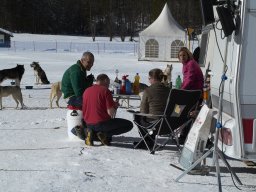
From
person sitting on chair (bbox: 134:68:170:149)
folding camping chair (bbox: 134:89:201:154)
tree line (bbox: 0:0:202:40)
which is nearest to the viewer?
folding camping chair (bbox: 134:89:201:154)

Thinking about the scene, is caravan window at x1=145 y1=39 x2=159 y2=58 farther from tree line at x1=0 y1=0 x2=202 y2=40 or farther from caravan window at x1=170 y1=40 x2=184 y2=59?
tree line at x1=0 y1=0 x2=202 y2=40

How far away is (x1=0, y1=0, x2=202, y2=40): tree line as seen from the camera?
209 ft

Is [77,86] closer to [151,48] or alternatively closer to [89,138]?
[89,138]

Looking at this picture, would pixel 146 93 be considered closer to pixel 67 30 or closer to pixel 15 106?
pixel 15 106

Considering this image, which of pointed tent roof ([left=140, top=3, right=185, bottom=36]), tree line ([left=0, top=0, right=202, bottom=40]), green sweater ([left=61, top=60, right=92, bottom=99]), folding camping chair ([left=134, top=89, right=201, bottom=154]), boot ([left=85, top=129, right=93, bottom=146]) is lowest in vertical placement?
boot ([left=85, top=129, right=93, bottom=146])

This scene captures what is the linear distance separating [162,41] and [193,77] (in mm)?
22121

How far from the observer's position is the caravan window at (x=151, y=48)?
28578mm

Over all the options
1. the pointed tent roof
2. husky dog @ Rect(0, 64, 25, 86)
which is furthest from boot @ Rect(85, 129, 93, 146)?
the pointed tent roof

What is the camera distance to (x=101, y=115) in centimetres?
600

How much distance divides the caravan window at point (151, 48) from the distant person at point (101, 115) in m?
22.8

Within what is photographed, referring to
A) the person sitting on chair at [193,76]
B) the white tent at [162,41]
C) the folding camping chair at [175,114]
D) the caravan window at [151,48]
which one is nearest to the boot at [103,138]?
the folding camping chair at [175,114]

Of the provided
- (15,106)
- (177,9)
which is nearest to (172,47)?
(15,106)

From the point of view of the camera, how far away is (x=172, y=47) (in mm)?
28297

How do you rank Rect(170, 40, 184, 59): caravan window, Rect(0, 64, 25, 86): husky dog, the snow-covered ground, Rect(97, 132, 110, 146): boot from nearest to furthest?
the snow-covered ground
Rect(97, 132, 110, 146): boot
Rect(0, 64, 25, 86): husky dog
Rect(170, 40, 184, 59): caravan window
